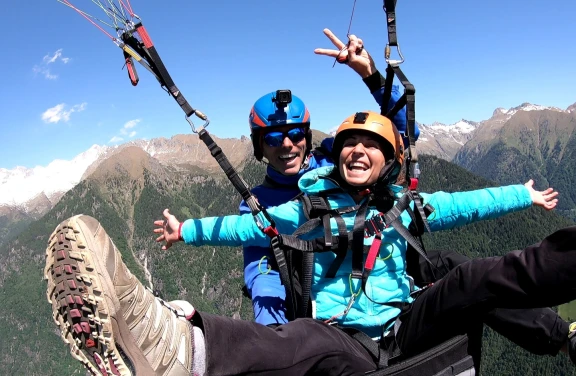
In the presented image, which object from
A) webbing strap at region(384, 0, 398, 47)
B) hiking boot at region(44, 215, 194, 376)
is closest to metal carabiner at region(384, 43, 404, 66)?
webbing strap at region(384, 0, 398, 47)

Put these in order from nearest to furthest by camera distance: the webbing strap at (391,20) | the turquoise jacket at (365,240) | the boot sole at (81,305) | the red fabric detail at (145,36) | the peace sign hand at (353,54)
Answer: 1. the boot sole at (81,305)
2. the turquoise jacket at (365,240)
3. the red fabric detail at (145,36)
4. the webbing strap at (391,20)
5. the peace sign hand at (353,54)

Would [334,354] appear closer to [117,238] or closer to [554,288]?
[554,288]

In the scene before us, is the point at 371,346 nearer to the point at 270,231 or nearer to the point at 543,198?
the point at 270,231

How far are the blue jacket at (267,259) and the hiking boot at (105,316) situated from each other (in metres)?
1.59

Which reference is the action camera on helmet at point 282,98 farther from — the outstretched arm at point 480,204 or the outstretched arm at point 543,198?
the outstretched arm at point 543,198

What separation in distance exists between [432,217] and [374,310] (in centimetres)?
123

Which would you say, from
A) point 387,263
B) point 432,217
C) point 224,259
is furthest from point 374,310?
point 224,259

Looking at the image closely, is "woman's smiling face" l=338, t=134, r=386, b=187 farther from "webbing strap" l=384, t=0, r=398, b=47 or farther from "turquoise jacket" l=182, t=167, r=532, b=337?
"webbing strap" l=384, t=0, r=398, b=47

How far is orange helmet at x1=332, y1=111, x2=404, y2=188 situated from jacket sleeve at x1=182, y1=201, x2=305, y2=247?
0.90 meters

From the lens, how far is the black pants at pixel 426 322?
2.66 meters

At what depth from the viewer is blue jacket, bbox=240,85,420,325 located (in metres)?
4.43

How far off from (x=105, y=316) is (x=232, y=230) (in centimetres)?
173

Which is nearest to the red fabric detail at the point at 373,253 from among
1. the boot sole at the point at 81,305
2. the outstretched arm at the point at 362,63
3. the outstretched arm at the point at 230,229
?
the outstretched arm at the point at 230,229

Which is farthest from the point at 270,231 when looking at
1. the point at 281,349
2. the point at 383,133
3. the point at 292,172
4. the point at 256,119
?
the point at 256,119
